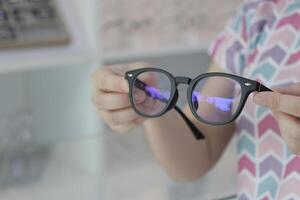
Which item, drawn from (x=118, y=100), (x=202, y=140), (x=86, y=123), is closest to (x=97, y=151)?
(x=86, y=123)

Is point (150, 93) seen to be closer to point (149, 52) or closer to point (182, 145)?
point (182, 145)

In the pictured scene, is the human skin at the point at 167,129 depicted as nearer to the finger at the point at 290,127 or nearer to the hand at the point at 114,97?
the hand at the point at 114,97

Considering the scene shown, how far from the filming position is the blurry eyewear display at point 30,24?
42.4 inches

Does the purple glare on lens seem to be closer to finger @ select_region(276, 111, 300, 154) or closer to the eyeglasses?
the eyeglasses

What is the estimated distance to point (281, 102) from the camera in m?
0.50

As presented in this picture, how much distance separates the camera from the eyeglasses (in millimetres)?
589

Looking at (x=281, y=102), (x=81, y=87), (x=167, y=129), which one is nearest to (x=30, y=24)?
(x=81, y=87)

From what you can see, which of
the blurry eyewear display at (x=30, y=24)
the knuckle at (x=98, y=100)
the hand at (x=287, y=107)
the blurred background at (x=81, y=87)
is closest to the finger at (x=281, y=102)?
the hand at (x=287, y=107)

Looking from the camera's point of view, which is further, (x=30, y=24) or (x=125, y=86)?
(x=30, y=24)

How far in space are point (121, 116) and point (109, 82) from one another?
5 centimetres

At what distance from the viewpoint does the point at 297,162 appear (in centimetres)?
66

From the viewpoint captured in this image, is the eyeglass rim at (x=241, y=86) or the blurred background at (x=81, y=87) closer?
the eyeglass rim at (x=241, y=86)

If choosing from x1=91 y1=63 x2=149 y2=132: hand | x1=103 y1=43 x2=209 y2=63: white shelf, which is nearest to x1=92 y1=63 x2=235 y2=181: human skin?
x1=91 y1=63 x2=149 y2=132: hand

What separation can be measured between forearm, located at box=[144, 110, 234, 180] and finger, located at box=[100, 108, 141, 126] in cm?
8
